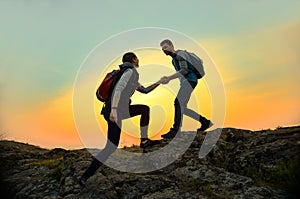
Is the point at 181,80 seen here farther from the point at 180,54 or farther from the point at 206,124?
the point at 206,124

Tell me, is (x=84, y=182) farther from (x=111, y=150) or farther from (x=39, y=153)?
(x=39, y=153)

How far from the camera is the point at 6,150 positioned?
48.3 ft

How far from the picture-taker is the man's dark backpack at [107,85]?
10328 millimetres

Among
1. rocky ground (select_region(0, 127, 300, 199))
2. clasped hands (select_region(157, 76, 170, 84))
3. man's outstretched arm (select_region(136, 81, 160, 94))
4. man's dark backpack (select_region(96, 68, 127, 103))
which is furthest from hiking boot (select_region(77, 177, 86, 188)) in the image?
clasped hands (select_region(157, 76, 170, 84))

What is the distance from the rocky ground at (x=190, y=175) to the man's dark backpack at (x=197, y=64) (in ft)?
7.16

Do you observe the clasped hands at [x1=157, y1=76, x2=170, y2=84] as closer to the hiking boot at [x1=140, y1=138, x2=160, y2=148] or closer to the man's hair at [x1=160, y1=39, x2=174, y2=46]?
the man's hair at [x1=160, y1=39, x2=174, y2=46]

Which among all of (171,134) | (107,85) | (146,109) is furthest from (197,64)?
(107,85)

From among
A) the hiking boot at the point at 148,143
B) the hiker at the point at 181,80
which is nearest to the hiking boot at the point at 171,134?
the hiker at the point at 181,80

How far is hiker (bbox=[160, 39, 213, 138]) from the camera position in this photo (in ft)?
41.3

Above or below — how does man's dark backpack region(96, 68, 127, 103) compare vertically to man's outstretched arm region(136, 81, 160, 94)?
below

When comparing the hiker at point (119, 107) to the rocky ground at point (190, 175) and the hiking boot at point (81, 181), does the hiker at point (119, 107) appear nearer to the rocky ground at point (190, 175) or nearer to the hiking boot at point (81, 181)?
the hiking boot at point (81, 181)

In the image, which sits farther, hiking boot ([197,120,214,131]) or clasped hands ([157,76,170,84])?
hiking boot ([197,120,214,131])

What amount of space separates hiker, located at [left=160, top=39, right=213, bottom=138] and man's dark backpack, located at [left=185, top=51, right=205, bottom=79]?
94mm

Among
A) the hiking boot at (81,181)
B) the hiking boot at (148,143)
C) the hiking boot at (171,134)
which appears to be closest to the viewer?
the hiking boot at (81,181)
